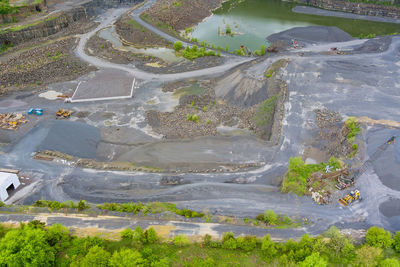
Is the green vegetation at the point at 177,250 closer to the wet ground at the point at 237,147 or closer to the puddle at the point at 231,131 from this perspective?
the wet ground at the point at 237,147

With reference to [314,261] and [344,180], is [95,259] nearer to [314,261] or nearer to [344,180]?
[314,261]

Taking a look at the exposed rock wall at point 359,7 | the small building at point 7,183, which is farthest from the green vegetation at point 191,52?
the exposed rock wall at point 359,7

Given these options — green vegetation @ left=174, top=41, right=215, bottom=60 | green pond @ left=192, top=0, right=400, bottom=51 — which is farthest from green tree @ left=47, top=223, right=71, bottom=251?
green pond @ left=192, top=0, right=400, bottom=51

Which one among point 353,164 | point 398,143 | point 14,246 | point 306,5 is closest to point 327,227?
point 353,164

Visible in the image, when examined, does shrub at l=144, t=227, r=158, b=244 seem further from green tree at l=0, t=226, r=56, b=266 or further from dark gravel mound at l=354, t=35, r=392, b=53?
dark gravel mound at l=354, t=35, r=392, b=53

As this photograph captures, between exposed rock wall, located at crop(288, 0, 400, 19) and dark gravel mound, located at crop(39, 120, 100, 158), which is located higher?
exposed rock wall, located at crop(288, 0, 400, 19)

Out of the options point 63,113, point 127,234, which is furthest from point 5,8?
point 127,234
